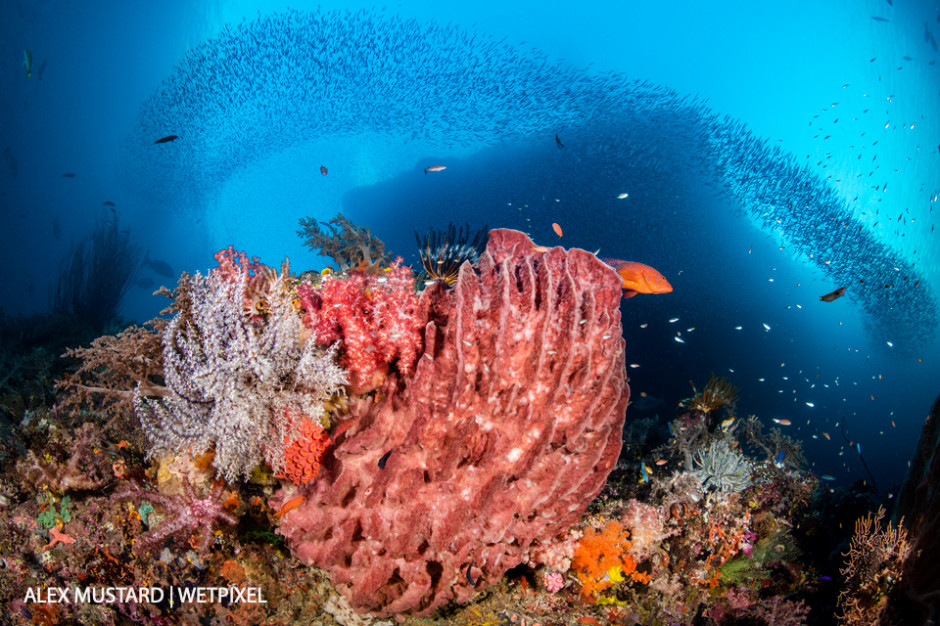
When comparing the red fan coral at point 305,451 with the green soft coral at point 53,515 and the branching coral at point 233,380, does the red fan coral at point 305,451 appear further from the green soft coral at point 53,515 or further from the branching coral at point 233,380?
the green soft coral at point 53,515

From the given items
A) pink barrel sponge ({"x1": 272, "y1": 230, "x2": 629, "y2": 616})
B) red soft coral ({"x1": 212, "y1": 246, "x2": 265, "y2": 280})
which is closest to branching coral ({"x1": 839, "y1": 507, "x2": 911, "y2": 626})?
pink barrel sponge ({"x1": 272, "y1": 230, "x2": 629, "y2": 616})

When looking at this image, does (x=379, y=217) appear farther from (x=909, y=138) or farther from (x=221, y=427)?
(x=909, y=138)

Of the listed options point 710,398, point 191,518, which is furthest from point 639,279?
point 191,518

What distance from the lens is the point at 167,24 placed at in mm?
56906

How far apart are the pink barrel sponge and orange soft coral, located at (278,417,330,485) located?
13 cm

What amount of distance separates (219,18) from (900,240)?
86.8m

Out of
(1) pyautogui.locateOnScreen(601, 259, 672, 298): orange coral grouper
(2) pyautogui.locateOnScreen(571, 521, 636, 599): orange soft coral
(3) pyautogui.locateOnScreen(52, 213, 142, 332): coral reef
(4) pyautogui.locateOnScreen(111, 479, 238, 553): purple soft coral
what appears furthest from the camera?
(3) pyautogui.locateOnScreen(52, 213, 142, 332): coral reef

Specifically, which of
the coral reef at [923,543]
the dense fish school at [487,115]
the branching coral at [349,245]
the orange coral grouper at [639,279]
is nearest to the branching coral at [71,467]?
the branching coral at [349,245]

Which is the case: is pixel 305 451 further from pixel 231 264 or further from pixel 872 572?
pixel 872 572

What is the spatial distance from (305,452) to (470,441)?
1355 millimetres

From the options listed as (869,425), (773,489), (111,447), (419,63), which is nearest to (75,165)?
(419,63)

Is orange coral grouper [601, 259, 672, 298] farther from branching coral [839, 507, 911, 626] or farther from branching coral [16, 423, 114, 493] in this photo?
branching coral [16, 423, 114, 493]

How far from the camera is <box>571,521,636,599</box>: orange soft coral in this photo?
3.55m

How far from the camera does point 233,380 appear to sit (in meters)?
2.64
